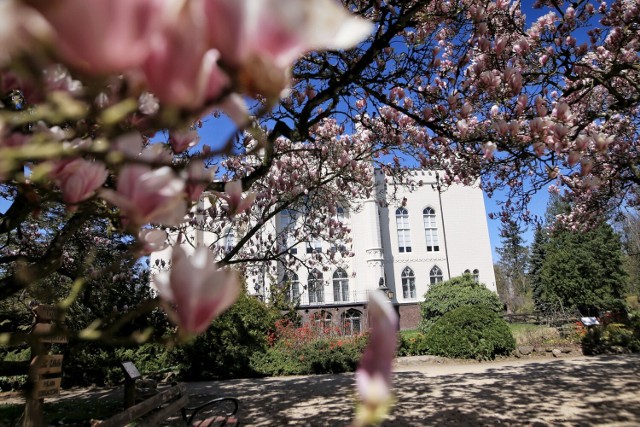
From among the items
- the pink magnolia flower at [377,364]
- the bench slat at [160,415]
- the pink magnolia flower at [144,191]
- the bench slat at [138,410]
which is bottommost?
the bench slat at [160,415]

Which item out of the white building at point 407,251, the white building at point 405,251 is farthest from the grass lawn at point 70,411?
the white building at point 407,251

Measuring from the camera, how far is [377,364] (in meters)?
0.48

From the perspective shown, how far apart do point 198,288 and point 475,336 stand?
13.3 m

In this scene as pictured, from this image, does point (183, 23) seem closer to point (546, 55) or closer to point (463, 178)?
point (546, 55)

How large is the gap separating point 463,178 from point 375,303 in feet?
24.1

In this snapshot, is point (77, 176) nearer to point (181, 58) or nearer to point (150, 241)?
point (150, 241)

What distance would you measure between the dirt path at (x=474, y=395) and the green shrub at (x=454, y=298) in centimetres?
811

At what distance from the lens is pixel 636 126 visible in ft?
29.5

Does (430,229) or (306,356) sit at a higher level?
(430,229)

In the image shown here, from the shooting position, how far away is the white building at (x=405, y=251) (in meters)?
28.8

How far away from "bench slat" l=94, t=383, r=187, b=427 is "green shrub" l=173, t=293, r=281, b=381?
6.52 m

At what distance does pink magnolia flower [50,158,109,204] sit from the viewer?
85cm

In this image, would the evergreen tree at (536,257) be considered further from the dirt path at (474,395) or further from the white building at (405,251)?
the dirt path at (474,395)

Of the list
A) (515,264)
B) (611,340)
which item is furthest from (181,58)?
(515,264)
